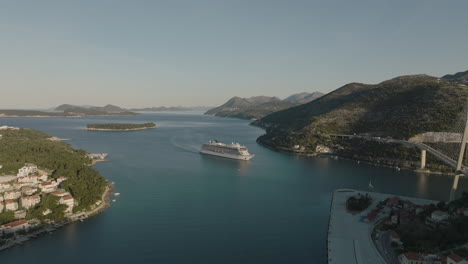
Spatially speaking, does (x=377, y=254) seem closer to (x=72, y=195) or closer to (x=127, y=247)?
(x=127, y=247)

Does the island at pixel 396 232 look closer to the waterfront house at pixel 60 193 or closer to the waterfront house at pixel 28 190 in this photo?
the waterfront house at pixel 60 193

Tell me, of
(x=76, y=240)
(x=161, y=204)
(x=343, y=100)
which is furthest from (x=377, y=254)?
(x=343, y=100)

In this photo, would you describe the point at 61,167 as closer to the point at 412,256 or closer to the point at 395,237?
the point at 395,237

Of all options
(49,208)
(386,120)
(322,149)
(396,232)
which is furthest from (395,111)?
(49,208)

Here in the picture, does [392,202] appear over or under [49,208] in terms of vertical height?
over

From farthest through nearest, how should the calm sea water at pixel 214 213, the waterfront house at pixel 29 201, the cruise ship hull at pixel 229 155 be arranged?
the cruise ship hull at pixel 229 155, the waterfront house at pixel 29 201, the calm sea water at pixel 214 213

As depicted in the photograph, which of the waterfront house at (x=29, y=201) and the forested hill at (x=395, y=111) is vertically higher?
the forested hill at (x=395, y=111)

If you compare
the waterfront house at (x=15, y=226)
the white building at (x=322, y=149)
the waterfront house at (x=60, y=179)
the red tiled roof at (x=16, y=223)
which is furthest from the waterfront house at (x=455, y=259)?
the white building at (x=322, y=149)
